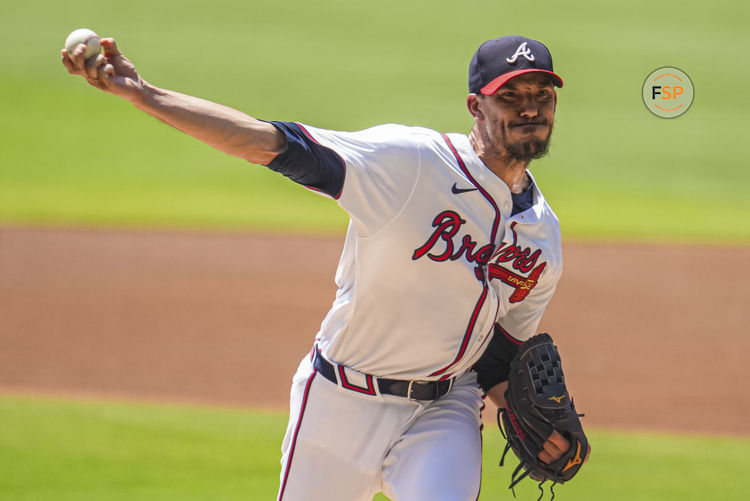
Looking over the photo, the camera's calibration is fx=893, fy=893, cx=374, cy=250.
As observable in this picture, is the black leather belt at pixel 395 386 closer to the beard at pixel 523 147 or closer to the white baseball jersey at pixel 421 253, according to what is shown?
the white baseball jersey at pixel 421 253

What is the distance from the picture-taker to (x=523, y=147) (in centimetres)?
301

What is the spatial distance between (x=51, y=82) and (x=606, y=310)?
11.2m

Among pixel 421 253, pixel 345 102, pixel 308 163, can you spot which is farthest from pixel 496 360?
pixel 345 102

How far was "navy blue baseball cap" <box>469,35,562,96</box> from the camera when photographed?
304cm

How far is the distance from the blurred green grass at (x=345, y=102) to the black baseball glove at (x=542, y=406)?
8.19m

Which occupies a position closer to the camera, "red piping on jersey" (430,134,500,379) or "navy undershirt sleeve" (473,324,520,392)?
"red piping on jersey" (430,134,500,379)

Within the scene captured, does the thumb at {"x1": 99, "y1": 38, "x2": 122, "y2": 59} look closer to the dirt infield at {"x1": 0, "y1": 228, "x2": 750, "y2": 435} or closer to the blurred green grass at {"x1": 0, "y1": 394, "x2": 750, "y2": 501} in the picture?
the blurred green grass at {"x1": 0, "y1": 394, "x2": 750, "y2": 501}

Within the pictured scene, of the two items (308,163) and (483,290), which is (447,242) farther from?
(308,163)

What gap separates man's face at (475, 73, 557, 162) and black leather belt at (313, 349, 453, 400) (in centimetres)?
84

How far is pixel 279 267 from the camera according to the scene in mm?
9883

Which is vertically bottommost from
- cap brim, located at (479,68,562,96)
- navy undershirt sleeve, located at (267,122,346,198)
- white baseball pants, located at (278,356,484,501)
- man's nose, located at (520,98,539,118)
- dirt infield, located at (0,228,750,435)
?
dirt infield, located at (0,228,750,435)

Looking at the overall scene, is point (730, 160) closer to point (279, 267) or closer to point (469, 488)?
point (279, 267)

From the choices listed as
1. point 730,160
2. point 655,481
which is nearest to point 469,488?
point 655,481

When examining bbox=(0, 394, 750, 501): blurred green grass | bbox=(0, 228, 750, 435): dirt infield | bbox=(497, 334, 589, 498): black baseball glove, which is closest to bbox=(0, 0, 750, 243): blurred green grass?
bbox=(0, 228, 750, 435): dirt infield
